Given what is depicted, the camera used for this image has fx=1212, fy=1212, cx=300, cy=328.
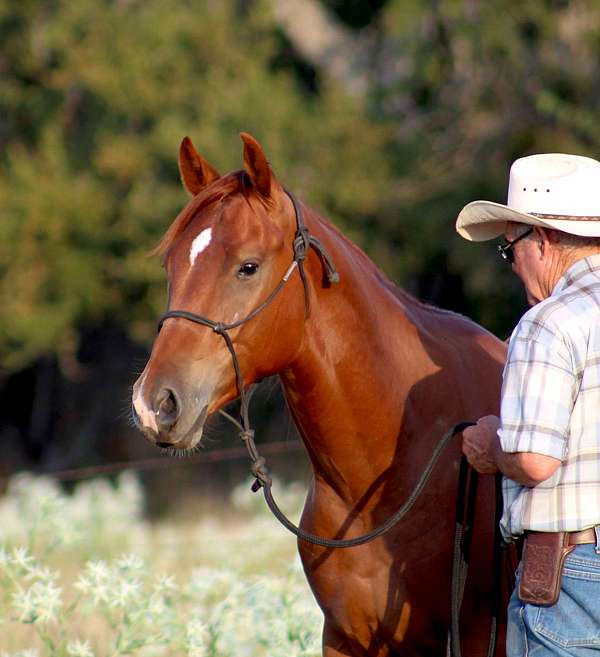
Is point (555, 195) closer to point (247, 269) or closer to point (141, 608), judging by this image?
point (247, 269)

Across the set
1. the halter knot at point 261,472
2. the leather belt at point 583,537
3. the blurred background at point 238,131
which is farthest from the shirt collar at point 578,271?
the blurred background at point 238,131

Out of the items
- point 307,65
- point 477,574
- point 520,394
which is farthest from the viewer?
point 307,65

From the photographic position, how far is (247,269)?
136 inches

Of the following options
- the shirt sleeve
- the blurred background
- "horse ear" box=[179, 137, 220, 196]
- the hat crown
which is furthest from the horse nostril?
the blurred background

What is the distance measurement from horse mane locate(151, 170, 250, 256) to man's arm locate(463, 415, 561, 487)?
3.25 feet

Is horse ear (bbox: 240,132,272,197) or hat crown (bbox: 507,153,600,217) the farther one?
horse ear (bbox: 240,132,272,197)

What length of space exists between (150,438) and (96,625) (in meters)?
3.24

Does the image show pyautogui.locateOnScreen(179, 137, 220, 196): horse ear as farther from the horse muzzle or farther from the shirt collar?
the shirt collar

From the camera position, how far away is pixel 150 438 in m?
3.28

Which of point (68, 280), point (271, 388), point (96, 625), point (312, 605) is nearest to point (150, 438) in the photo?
point (271, 388)

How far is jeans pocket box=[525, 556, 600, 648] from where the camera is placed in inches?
109

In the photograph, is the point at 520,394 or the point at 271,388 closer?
the point at 520,394

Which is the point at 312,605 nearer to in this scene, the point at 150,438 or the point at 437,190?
the point at 150,438

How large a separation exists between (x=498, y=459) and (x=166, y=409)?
89cm
